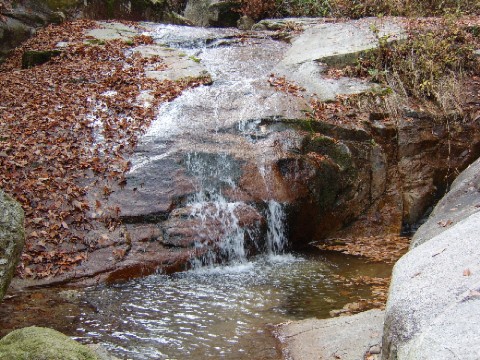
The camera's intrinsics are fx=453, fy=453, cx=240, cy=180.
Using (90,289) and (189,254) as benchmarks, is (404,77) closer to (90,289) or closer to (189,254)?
(189,254)

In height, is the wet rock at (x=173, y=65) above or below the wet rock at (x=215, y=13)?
below

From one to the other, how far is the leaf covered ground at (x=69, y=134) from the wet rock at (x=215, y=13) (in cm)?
587

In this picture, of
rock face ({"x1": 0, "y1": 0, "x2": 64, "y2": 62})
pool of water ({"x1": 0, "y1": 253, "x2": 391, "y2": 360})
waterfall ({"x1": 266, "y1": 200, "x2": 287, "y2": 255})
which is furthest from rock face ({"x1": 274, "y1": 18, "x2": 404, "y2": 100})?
rock face ({"x1": 0, "y1": 0, "x2": 64, "y2": 62})

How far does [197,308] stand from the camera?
548 centimetres

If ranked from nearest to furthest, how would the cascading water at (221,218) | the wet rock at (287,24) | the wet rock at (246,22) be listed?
the cascading water at (221,218) → the wet rock at (287,24) → the wet rock at (246,22)

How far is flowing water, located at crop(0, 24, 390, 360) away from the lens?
189 inches

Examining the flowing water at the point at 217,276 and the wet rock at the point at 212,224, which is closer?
the flowing water at the point at 217,276

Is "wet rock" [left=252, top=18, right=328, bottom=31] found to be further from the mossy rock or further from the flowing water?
the mossy rock

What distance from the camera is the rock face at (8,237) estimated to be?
412cm

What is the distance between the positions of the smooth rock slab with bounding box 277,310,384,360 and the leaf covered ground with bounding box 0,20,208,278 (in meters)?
3.25

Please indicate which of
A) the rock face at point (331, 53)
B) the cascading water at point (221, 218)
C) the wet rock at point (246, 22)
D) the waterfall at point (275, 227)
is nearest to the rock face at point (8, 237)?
the cascading water at point (221, 218)

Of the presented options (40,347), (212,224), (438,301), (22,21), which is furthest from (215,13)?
(438,301)

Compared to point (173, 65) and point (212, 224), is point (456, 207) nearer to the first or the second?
point (212, 224)

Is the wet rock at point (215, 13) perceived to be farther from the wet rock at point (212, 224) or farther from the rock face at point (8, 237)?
the rock face at point (8, 237)
